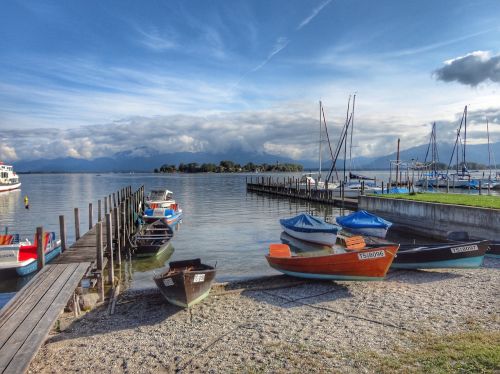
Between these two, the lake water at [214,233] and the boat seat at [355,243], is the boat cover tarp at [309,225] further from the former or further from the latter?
the boat seat at [355,243]

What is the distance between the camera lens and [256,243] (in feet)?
82.1

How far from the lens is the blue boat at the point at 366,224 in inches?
1007

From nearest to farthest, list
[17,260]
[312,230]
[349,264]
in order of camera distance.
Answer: [349,264] → [17,260] → [312,230]

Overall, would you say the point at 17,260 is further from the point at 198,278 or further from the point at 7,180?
the point at 7,180

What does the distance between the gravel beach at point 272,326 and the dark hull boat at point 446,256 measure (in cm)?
115

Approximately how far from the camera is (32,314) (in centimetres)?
913

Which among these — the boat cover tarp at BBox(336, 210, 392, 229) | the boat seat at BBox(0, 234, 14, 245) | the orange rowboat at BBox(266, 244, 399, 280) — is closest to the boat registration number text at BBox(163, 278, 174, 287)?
the orange rowboat at BBox(266, 244, 399, 280)

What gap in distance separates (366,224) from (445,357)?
1888cm

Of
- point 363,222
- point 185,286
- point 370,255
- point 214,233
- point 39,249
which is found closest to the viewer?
point 185,286

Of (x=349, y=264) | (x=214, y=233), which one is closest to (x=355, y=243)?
(x=349, y=264)

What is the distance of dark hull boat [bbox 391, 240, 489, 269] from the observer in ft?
49.6

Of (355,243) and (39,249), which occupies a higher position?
(39,249)

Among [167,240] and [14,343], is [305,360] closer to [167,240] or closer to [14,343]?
[14,343]

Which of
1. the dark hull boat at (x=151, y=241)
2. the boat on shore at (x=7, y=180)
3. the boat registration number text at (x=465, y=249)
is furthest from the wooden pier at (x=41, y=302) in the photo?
the boat on shore at (x=7, y=180)
